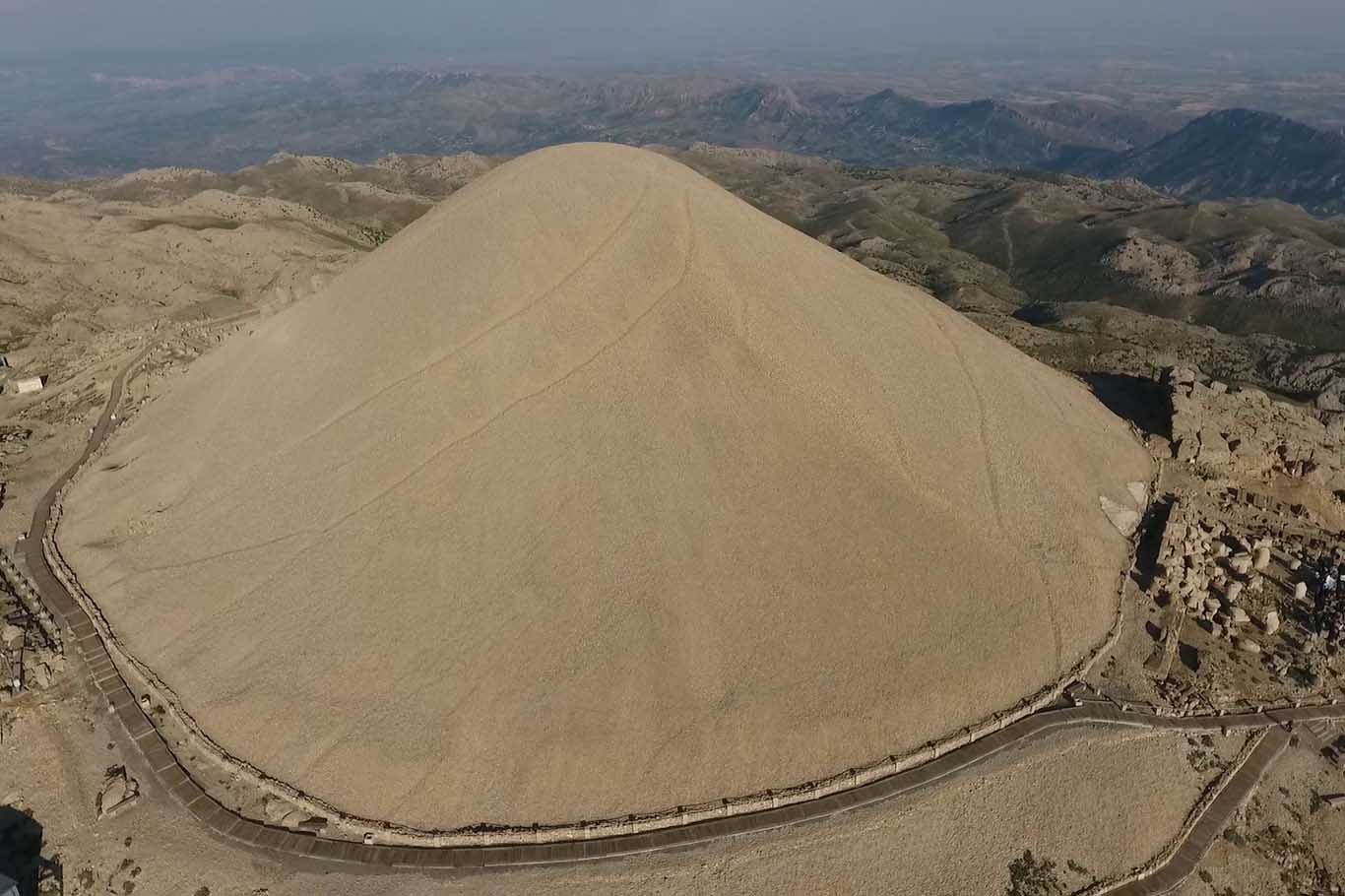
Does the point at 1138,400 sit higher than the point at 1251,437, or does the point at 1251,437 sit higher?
the point at 1251,437

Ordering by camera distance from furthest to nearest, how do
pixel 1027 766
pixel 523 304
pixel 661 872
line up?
1. pixel 523 304
2. pixel 1027 766
3. pixel 661 872

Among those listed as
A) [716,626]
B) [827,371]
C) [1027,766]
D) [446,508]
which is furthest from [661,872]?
[827,371]

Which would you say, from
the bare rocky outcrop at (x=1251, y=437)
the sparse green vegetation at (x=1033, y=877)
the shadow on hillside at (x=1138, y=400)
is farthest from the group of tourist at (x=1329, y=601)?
the sparse green vegetation at (x=1033, y=877)

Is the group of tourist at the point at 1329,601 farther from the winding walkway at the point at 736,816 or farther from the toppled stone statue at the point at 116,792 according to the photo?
the toppled stone statue at the point at 116,792

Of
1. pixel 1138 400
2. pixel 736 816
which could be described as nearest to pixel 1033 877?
pixel 736 816

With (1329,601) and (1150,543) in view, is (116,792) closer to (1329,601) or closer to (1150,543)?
(1150,543)

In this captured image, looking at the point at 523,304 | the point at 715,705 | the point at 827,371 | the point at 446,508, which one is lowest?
the point at 715,705

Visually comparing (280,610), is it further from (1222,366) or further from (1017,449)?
(1222,366)
